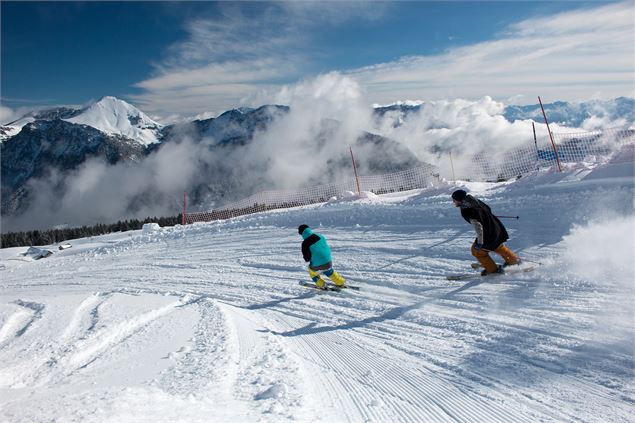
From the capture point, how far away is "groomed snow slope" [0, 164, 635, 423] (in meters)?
3.91

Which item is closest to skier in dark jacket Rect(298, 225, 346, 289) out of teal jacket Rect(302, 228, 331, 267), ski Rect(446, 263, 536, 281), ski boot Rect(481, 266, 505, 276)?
teal jacket Rect(302, 228, 331, 267)

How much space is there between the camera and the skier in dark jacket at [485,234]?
796cm

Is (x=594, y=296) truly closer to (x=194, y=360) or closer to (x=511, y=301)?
(x=511, y=301)

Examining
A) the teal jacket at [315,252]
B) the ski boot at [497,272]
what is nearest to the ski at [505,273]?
the ski boot at [497,272]

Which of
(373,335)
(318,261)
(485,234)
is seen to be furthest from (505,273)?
(318,261)

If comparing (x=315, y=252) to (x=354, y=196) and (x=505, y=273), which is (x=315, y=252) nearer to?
(x=505, y=273)

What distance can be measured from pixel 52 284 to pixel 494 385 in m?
14.5

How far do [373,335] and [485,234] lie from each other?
329 centimetres

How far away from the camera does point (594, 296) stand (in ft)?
20.4

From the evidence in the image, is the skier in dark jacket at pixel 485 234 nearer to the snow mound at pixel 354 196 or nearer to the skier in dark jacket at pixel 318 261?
the skier in dark jacket at pixel 318 261

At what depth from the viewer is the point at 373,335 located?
6.21 m

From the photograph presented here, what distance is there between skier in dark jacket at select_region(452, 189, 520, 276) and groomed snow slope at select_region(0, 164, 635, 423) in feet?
1.23

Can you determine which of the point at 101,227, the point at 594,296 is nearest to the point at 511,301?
the point at 594,296

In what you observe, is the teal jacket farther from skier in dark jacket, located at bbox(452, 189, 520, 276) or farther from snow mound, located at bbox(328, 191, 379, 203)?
snow mound, located at bbox(328, 191, 379, 203)
